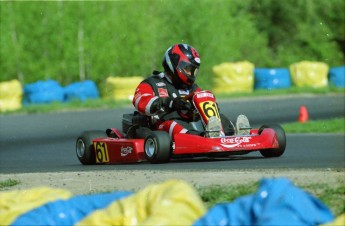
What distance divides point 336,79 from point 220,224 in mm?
24581

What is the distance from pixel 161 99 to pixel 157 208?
21.5 ft

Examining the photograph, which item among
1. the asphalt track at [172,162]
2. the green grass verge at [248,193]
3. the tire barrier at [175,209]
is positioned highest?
the tire barrier at [175,209]

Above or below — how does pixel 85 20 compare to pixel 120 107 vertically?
above

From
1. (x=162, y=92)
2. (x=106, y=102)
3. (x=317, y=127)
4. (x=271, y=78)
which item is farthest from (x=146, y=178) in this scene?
(x=271, y=78)

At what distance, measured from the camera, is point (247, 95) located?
85.4 feet

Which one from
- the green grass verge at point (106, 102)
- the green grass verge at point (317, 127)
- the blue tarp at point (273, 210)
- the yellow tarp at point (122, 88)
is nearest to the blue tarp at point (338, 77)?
the green grass verge at point (106, 102)

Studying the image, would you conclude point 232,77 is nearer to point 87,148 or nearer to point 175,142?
point 87,148

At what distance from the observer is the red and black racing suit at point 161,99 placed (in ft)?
38.3

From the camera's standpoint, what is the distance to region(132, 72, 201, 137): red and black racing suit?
11.7 metres

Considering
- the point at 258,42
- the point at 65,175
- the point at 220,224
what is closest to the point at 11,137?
the point at 65,175

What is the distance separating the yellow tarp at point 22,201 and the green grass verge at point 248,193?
106 centimetres

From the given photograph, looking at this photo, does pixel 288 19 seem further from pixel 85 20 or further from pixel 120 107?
pixel 120 107

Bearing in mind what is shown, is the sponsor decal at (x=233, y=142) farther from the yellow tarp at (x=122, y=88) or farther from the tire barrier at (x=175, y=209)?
the yellow tarp at (x=122, y=88)

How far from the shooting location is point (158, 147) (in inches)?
437
